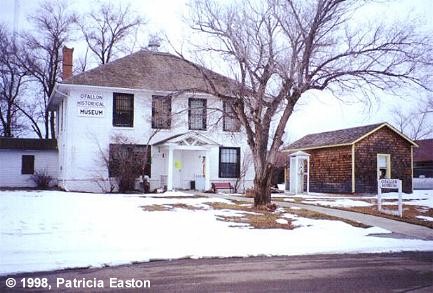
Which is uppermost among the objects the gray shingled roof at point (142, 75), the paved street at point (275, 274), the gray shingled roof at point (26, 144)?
the gray shingled roof at point (142, 75)

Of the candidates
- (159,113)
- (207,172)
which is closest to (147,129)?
(159,113)

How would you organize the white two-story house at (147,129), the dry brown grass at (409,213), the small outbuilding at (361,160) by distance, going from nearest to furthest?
the dry brown grass at (409,213) → the white two-story house at (147,129) → the small outbuilding at (361,160)

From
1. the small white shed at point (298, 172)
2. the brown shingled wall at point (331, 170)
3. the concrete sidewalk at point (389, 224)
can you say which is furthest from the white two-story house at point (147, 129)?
the concrete sidewalk at point (389, 224)

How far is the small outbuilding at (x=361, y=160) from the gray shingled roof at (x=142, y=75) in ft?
24.9

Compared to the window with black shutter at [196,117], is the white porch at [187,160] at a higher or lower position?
lower

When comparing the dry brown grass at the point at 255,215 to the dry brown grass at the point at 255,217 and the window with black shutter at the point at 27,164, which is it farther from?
the window with black shutter at the point at 27,164

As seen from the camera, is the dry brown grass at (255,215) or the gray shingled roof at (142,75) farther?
the gray shingled roof at (142,75)

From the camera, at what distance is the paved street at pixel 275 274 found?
246 inches

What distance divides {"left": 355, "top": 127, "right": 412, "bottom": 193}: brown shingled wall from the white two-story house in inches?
219

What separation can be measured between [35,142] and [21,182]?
8.26 feet

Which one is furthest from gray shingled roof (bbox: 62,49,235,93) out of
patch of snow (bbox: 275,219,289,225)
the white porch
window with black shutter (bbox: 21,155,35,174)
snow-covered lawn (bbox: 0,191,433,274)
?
patch of snow (bbox: 275,219,289,225)

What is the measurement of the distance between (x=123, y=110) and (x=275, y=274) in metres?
18.5

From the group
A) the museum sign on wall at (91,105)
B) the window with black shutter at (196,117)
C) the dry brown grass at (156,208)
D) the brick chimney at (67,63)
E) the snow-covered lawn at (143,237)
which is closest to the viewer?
the snow-covered lawn at (143,237)

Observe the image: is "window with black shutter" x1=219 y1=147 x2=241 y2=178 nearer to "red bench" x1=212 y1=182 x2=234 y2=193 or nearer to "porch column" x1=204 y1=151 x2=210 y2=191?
"red bench" x1=212 y1=182 x2=234 y2=193
